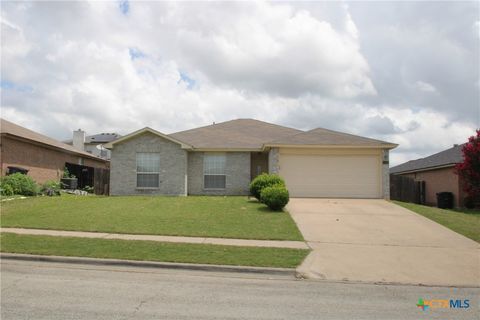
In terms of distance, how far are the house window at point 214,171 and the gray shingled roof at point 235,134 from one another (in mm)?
638

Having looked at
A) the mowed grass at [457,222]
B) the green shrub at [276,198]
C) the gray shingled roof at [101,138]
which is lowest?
the mowed grass at [457,222]

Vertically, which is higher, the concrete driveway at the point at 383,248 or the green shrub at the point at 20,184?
the green shrub at the point at 20,184

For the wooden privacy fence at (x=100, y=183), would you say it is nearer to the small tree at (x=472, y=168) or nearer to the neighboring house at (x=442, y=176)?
the small tree at (x=472, y=168)

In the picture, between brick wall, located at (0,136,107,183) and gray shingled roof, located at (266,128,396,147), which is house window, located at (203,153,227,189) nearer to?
gray shingled roof, located at (266,128,396,147)

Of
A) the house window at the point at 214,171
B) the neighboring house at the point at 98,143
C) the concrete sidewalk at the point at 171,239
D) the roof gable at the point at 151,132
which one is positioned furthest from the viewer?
the neighboring house at the point at 98,143

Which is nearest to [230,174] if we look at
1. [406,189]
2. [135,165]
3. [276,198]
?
[135,165]

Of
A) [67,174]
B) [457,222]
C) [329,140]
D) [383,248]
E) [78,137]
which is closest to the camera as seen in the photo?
[383,248]

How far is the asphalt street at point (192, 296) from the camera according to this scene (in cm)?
545

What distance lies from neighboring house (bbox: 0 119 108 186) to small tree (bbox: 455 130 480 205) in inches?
925

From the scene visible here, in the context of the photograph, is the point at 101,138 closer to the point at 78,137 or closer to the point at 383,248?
the point at 78,137

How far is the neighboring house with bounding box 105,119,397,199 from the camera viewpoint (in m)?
19.5

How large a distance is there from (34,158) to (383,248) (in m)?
21.1

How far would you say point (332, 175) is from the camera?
19.6 meters

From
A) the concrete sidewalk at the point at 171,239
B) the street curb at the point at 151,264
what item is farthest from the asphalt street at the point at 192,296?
the concrete sidewalk at the point at 171,239
